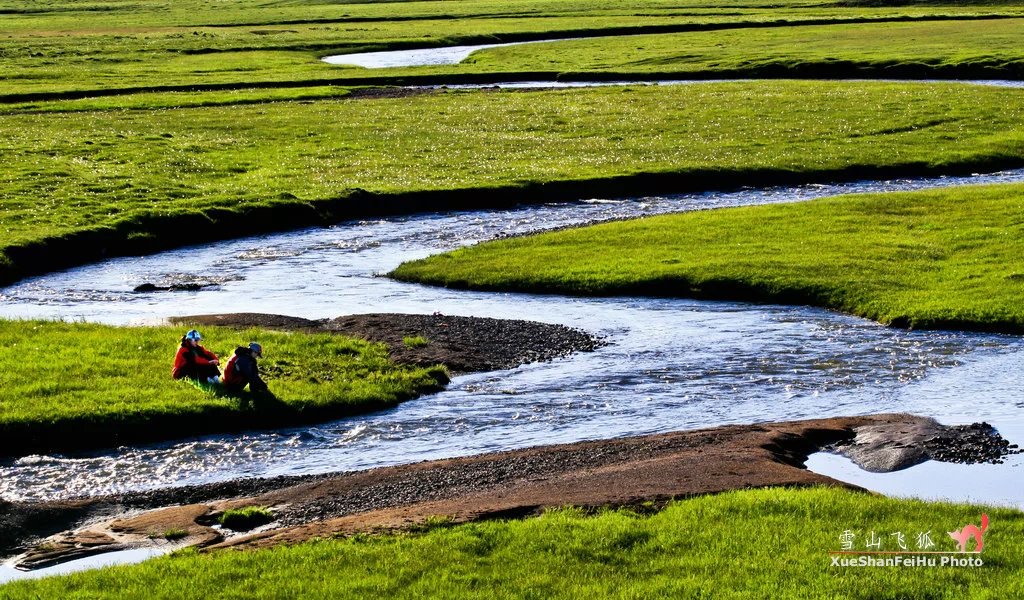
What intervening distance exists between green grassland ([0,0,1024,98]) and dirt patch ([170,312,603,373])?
63412 millimetres

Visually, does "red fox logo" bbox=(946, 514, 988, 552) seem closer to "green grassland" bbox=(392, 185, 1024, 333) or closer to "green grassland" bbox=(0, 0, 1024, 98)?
"green grassland" bbox=(392, 185, 1024, 333)

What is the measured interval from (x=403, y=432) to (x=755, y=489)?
26.2 feet

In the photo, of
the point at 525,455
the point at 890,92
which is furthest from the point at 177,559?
the point at 890,92

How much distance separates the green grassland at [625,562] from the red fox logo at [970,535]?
14cm

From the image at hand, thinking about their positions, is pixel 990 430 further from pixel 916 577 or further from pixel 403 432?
pixel 403 432

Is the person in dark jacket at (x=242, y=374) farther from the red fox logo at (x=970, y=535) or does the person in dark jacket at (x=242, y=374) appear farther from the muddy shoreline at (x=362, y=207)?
the muddy shoreline at (x=362, y=207)

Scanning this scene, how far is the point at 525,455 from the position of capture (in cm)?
2286

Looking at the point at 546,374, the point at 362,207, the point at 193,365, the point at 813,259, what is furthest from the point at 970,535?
the point at 362,207

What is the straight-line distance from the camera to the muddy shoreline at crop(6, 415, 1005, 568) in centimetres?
1927

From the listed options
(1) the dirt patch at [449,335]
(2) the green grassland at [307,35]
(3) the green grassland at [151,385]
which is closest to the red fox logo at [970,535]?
(3) the green grassland at [151,385]

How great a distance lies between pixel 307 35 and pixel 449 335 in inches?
4870

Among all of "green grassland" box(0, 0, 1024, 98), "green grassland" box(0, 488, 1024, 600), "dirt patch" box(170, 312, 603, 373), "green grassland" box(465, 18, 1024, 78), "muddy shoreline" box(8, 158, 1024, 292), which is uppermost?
"green grassland" box(0, 0, 1024, 98)

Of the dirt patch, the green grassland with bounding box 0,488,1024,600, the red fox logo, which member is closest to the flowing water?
the dirt patch

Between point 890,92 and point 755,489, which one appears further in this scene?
point 890,92
